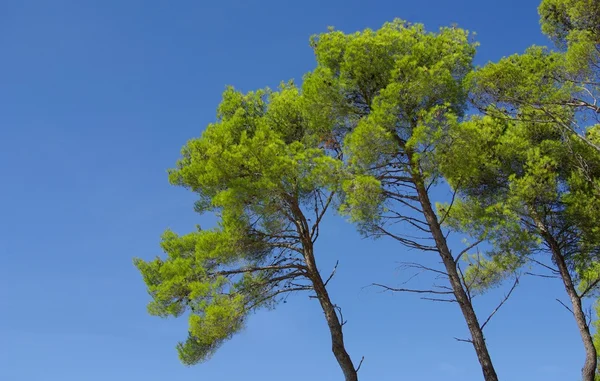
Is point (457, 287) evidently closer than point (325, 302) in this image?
Yes

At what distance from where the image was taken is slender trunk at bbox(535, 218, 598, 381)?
11.4 metres

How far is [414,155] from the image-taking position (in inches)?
430

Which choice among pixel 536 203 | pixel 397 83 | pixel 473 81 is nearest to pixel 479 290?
pixel 536 203

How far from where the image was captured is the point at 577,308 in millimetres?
11859

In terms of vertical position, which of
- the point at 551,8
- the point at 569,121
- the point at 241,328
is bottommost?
the point at 241,328

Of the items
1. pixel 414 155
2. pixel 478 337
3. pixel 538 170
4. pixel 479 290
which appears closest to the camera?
pixel 478 337

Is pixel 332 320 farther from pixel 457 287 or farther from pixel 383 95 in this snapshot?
pixel 383 95

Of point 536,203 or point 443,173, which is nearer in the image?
point 443,173

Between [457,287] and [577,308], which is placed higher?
[577,308]

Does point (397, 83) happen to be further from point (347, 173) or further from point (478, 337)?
point (478, 337)

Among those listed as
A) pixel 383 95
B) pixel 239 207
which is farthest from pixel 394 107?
pixel 239 207

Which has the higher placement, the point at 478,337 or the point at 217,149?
the point at 217,149

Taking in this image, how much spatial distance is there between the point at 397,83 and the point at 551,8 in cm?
530

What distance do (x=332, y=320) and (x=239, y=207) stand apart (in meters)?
3.30
